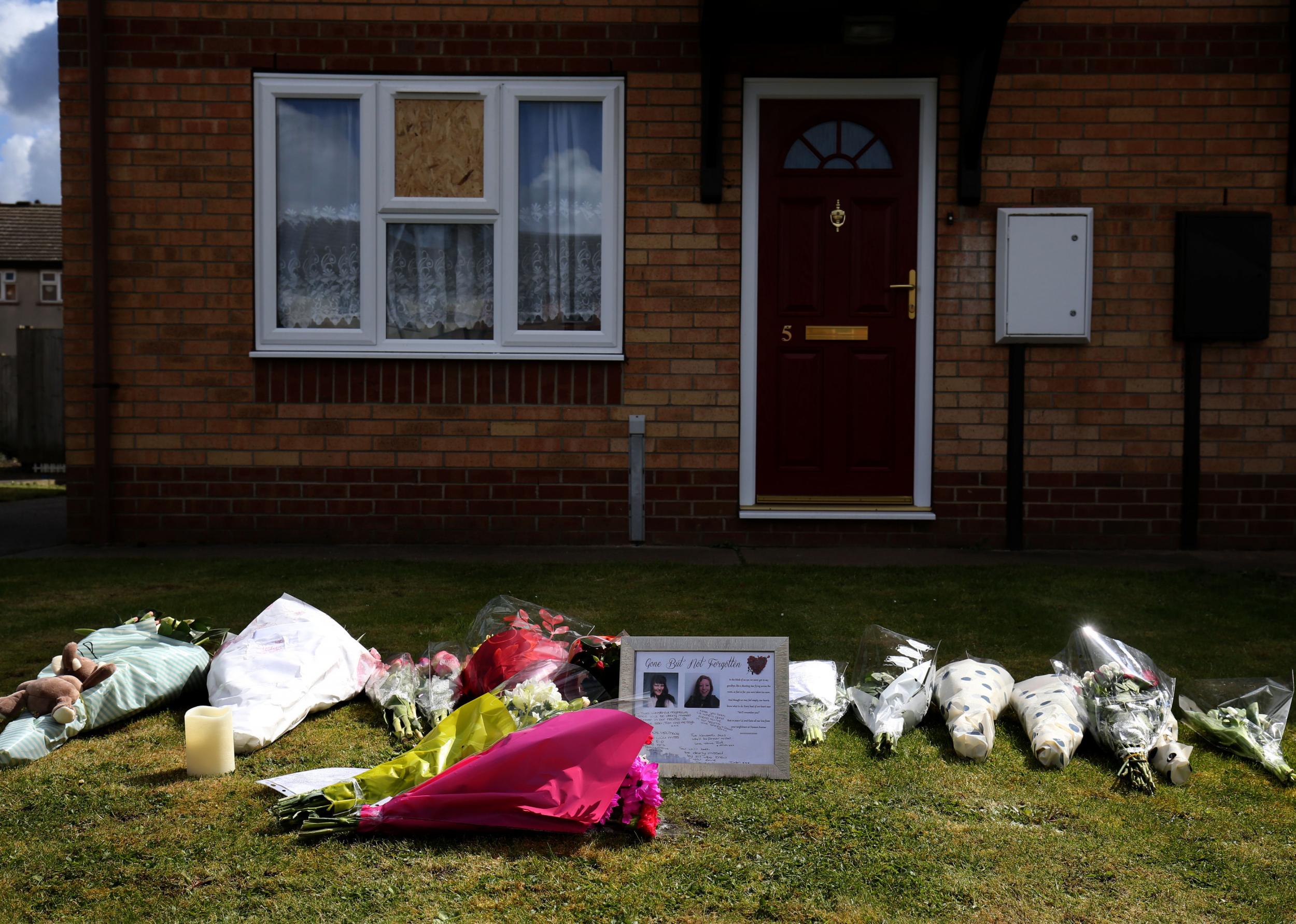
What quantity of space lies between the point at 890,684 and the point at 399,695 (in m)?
1.40

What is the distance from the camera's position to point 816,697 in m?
3.05

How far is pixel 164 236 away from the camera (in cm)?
631

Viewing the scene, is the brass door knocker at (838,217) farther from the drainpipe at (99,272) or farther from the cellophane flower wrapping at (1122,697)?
the drainpipe at (99,272)

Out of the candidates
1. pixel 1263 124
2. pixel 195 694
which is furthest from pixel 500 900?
pixel 1263 124

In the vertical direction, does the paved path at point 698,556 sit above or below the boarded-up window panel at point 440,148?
below

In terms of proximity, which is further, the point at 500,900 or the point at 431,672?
the point at 431,672

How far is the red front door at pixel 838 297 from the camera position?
20.9 feet

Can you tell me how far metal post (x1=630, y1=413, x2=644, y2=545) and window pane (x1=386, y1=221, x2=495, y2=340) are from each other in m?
1.07

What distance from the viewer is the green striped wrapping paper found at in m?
2.76

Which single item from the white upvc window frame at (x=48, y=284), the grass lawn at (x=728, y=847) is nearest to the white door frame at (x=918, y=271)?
the grass lawn at (x=728, y=847)

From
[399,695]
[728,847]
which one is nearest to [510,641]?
[399,695]

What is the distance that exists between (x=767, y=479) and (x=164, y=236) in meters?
3.83

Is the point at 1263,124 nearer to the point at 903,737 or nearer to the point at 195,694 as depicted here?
the point at 903,737

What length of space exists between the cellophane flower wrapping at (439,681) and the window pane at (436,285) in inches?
137
